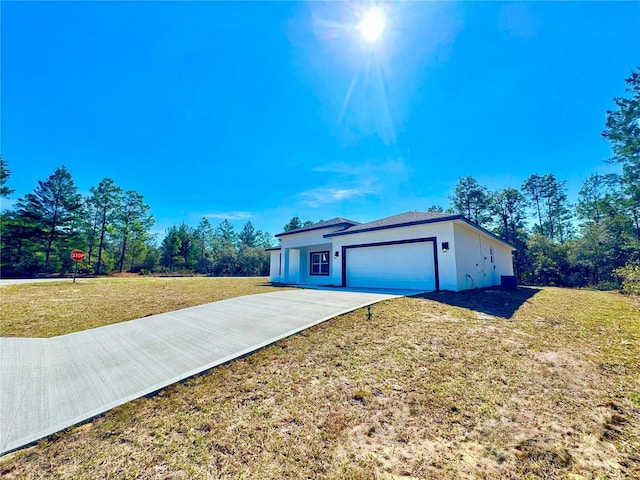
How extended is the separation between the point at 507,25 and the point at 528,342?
32.9 feet

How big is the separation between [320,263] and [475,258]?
8.87 m

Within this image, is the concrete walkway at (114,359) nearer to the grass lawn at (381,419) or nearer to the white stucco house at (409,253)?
the grass lawn at (381,419)

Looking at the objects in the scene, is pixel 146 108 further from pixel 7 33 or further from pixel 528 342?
pixel 528 342

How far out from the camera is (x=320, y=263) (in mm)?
16750

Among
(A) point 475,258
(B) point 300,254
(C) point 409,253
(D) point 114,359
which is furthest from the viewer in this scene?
(B) point 300,254

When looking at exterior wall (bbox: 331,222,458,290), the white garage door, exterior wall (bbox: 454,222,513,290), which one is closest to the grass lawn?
exterior wall (bbox: 331,222,458,290)

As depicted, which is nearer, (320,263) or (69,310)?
(69,310)

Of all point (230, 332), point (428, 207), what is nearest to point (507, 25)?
point (230, 332)

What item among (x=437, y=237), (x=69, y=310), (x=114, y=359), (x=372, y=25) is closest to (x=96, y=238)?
(x=69, y=310)

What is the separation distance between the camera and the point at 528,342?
4.45m

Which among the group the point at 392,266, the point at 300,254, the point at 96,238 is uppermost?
the point at 96,238

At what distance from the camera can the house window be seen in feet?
53.8

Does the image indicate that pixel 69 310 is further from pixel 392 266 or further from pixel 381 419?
pixel 392 266

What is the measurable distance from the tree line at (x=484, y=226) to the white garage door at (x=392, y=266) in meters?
13.7
